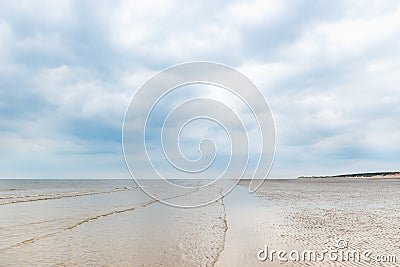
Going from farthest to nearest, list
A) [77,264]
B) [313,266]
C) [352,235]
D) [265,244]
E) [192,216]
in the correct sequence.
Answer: [192,216], [352,235], [265,244], [77,264], [313,266]

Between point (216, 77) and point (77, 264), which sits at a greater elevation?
point (216, 77)

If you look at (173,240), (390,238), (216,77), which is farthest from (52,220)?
(390,238)

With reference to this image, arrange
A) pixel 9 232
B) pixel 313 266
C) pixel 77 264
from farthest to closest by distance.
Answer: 1. pixel 9 232
2. pixel 77 264
3. pixel 313 266

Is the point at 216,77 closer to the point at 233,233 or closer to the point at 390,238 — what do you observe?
the point at 233,233

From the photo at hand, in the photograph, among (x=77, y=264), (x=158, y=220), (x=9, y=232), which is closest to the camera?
(x=77, y=264)

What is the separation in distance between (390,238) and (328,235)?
2.39 metres

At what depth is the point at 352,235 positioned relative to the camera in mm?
14086

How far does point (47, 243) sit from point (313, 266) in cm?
1110

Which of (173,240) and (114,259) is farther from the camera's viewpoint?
(173,240)

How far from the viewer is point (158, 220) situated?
2042 cm

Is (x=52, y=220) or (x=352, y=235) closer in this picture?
(x=352, y=235)

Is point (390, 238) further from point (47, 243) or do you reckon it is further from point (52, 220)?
point (52, 220)

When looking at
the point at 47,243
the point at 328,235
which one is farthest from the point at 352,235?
the point at 47,243

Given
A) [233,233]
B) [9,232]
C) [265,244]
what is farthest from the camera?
[9,232]
